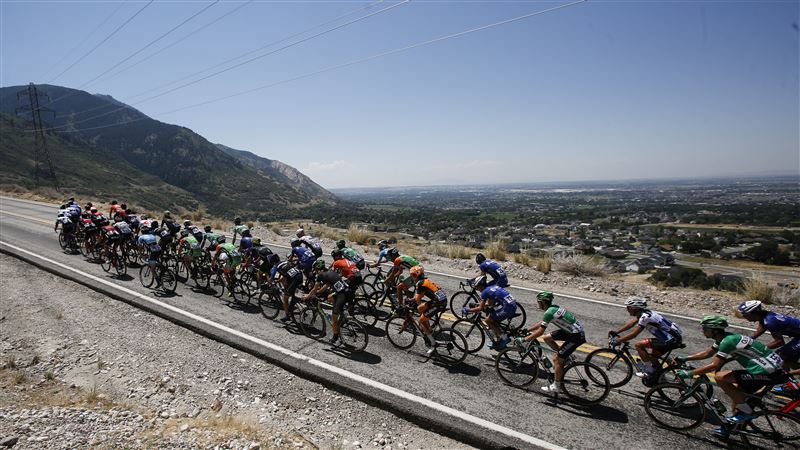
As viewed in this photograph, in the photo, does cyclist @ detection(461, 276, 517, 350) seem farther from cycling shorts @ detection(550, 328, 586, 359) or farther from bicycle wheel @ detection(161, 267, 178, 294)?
bicycle wheel @ detection(161, 267, 178, 294)

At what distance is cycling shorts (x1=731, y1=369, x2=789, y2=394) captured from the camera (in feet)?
17.8

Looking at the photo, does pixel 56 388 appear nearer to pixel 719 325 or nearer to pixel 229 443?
pixel 229 443

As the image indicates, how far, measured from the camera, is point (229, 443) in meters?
5.66

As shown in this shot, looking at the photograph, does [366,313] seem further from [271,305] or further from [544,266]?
[544,266]

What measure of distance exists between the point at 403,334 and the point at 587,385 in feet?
13.4

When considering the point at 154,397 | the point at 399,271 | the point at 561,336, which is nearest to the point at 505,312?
the point at 561,336

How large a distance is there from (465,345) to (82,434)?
6.73 meters

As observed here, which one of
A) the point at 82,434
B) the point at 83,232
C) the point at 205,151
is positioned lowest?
the point at 82,434

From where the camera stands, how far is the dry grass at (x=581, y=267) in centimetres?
1480

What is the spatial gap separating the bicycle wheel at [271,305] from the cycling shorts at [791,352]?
34.6 ft

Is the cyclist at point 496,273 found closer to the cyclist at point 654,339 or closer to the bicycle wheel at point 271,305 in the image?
the cyclist at point 654,339

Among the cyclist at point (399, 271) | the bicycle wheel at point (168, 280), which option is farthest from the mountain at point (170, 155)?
the cyclist at point (399, 271)

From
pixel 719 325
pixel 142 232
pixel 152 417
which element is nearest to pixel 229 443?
pixel 152 417

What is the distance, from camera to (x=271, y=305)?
1082 centimetres
